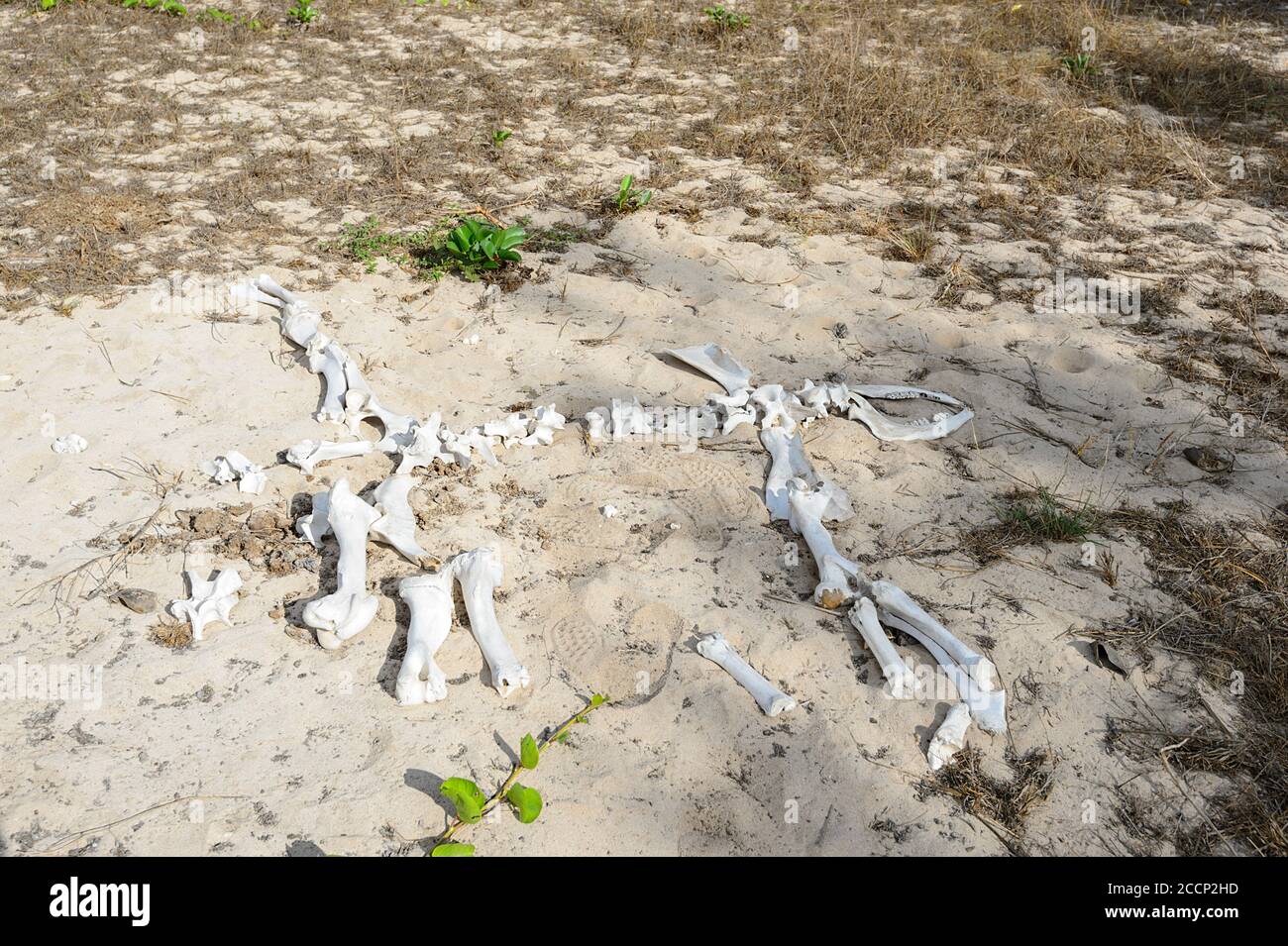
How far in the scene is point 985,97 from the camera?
711cm

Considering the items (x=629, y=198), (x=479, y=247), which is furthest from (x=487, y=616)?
(x=629, y=198)

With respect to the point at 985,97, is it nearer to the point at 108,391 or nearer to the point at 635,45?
the point at 635,45

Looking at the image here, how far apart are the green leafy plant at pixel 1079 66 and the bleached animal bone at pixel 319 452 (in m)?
6.59

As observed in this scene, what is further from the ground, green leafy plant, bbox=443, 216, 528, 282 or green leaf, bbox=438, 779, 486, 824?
green leafy plant, bbox=443, 216, 528, 282

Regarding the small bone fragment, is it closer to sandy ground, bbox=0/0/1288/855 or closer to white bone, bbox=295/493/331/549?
sandy ground, bbox=0/0/1288/855

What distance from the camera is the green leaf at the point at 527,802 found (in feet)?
8.30

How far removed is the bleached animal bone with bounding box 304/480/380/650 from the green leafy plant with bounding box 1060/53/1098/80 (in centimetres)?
689

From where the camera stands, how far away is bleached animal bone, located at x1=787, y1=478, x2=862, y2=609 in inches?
126

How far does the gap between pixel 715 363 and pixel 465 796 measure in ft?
8.10

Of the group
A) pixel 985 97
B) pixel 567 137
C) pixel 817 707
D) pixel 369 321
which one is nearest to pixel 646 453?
pixel 817 707

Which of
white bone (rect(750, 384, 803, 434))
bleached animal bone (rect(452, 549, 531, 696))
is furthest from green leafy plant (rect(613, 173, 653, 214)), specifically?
bleached animal bone (rect(452, 549, 531, 696))

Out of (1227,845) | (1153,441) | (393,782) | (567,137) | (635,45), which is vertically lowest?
(393,782)

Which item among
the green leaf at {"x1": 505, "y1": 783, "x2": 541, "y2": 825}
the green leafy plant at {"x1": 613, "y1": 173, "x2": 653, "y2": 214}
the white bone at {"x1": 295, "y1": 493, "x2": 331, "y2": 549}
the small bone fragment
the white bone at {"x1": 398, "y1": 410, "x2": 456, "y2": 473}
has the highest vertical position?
the green leafy plant at {"x1": 613, "y1": 173, "x2": 653, "y2": 214}

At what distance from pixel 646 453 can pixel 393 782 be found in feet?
5.92
